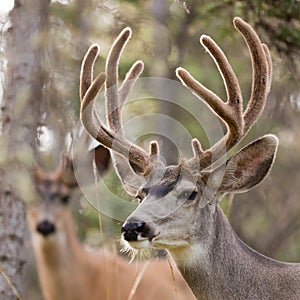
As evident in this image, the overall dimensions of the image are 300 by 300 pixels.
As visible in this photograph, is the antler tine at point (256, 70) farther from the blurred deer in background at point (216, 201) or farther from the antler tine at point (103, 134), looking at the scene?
the antler tine at point (103, 134)

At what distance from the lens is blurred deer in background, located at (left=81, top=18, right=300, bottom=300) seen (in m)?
6.41

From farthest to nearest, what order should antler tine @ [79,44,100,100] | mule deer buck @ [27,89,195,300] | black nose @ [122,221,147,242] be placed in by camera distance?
mule deer buck @ [27,89,195,300] → antler tine @ [79,44,100,100] → black nose @ [122,221,147,242]

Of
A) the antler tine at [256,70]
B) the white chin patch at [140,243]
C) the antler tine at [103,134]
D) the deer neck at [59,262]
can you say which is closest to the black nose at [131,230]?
the white chin patch at [140,243]

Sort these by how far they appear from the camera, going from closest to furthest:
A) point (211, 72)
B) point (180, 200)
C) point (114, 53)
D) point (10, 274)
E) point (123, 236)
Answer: point (123, 236) → point (180, 200) → point (114, 53) → point (10, 274) → point (211, 72)

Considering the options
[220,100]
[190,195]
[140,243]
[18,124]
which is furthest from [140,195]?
[18,124]

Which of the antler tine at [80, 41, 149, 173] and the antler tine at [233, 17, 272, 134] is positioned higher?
the antler tine at [233, 17, 272, 134]

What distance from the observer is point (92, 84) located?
678 cm

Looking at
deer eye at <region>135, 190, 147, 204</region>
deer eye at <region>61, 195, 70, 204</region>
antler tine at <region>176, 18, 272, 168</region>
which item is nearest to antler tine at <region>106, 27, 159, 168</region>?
deer eye at <region>135, 190, 147, 204</region>

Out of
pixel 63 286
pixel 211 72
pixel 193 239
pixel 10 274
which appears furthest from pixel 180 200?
pixel 211 72

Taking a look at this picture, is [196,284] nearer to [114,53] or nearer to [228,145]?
[228,145]

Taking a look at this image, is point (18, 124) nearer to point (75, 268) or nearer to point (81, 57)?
point (81, 57)

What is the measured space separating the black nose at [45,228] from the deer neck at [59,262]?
0.05 m

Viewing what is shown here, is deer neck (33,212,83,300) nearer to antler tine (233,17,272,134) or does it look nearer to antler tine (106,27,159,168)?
antler tine (106,27,159,168)

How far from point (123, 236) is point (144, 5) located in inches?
318
